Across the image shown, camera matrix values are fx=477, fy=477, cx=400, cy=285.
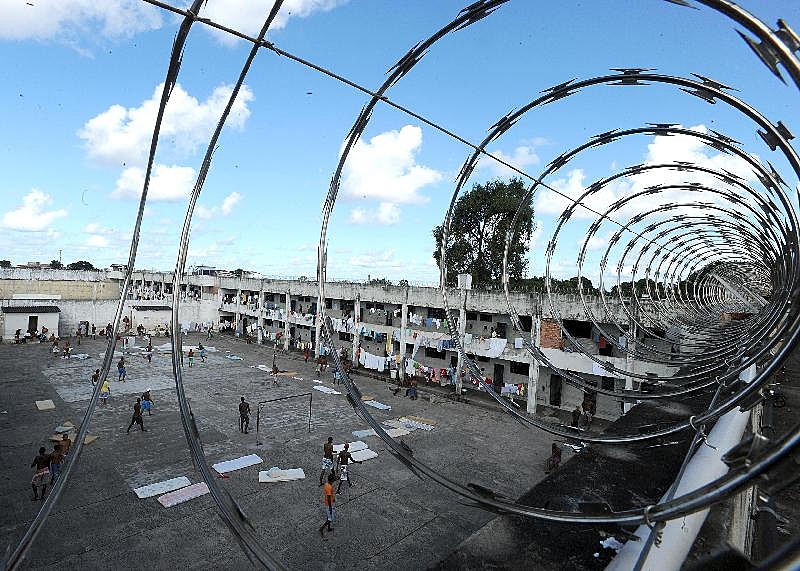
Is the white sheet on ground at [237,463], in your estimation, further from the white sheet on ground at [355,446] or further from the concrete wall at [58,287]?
the concrete wall at [58,287]

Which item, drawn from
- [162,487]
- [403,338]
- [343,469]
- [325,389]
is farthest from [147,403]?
[403,338]

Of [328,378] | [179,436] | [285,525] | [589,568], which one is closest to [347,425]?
[179,436]

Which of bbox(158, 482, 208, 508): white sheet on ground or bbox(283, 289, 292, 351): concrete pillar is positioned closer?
bbox(158, 482, 208, 508): white sheet on ground

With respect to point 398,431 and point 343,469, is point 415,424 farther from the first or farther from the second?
point 343,469

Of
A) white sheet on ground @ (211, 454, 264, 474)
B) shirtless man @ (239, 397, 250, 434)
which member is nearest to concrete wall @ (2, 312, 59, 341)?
shirtless man @ (239, 397, 250, 434)

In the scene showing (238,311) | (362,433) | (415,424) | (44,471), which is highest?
(238,311)

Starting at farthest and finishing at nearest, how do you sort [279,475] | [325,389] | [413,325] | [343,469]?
[413,325] → [325,389] → [279,475] → [343,469]

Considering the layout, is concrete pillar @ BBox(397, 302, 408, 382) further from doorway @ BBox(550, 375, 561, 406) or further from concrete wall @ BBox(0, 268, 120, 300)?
concrete wall @ BBox(0, 268, 120, 300)

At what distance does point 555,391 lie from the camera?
26.6 m

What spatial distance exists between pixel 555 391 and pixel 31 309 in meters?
40.7

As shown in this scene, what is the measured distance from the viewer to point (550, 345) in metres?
25.2

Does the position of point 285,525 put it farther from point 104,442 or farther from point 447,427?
point 447,427

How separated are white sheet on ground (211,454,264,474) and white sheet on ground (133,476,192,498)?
1045 mm

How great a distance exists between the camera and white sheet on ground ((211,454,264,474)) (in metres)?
14.5
